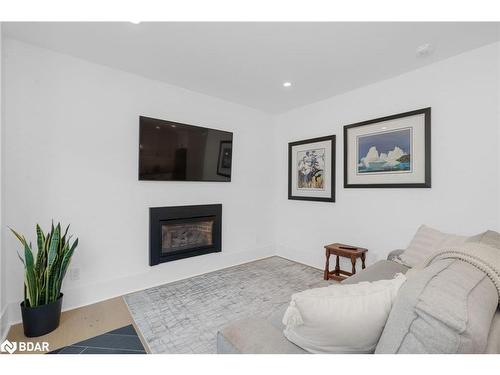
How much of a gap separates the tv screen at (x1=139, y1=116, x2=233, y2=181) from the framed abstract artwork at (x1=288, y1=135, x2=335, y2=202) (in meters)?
1.08

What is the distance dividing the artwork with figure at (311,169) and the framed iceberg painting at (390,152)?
397 mm

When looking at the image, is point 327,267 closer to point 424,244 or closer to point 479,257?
point 424,244

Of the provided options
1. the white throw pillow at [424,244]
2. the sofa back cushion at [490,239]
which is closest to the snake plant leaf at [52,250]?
the white throw pillow at [424,244]

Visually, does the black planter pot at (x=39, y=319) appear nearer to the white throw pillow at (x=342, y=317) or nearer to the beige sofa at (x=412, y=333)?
the beige sofa at (x=412, y=333)

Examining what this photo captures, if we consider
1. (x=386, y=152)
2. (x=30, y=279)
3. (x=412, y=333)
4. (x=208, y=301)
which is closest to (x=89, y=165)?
(x=30, y=279)

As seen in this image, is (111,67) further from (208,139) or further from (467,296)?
(467,296)

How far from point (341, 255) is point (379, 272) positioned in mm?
972

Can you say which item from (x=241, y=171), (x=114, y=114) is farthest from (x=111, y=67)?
(x=241, y=171)

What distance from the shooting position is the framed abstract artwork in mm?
3447

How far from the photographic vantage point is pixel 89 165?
249cm

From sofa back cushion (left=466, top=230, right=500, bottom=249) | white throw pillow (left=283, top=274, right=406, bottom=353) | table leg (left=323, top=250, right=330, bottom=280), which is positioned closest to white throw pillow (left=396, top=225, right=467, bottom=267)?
sofa back cushion (left=466, top=230, right=500, bottom=249)

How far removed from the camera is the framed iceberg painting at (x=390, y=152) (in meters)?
2.55

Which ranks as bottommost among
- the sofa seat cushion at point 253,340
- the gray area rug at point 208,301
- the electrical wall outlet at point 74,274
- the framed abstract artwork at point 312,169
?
the gray area rug at point 208,301
